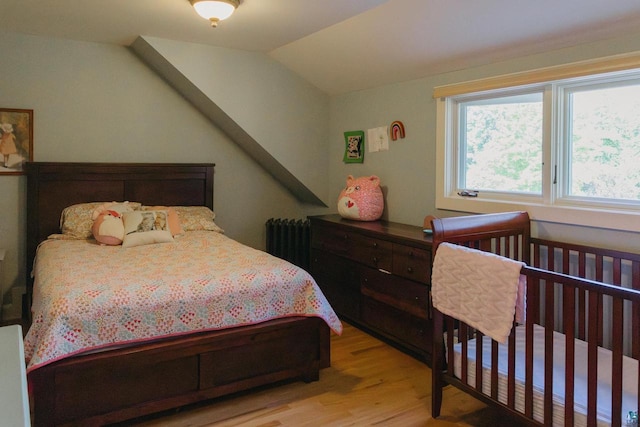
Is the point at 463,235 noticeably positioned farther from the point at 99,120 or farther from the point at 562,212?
the point at 99,120

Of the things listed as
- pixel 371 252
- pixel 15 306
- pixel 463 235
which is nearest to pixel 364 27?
pixel 371 252

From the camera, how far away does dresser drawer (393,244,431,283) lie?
288 cm

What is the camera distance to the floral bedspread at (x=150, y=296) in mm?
2115

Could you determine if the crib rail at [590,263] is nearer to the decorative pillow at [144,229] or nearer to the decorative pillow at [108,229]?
the decorative pillow at [144,229]

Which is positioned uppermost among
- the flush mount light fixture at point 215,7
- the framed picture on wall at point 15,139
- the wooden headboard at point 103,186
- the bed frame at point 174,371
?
the flush mount light fixture at point 215,7

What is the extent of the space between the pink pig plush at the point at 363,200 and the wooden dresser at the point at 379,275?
73 millimetres

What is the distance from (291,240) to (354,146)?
101 cm

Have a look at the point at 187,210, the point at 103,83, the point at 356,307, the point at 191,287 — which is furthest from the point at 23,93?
the point at 356,307

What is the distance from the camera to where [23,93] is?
3605 mm

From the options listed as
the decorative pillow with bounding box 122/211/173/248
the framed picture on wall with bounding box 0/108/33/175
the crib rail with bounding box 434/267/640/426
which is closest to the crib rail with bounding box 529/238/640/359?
the crib rail with bounding box 434/267/640/426

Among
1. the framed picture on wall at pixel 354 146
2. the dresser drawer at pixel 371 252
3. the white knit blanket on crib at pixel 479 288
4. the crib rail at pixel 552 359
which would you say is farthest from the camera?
the framed picture on wall at pixel 354 146

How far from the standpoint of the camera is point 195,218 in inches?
155

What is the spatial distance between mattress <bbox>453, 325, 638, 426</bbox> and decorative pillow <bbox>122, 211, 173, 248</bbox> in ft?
6.92

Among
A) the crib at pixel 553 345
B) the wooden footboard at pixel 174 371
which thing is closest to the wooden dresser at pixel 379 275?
the crib at pixel 553 345
